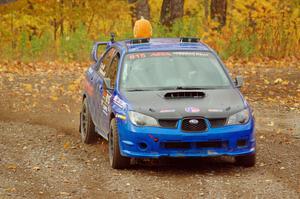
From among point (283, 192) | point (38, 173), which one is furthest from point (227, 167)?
point (38, 173)

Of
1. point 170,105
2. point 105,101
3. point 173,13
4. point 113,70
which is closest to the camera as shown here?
point 170,105

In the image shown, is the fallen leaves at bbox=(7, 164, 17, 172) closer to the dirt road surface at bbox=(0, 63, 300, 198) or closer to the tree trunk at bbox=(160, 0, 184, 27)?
the dirt road surface at bbox=(0, 63, 300, 198)

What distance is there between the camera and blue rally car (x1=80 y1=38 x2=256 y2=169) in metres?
10.6

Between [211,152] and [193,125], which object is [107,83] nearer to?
[193,125]

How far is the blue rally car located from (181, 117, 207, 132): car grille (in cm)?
1

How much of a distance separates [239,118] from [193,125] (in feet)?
2.00

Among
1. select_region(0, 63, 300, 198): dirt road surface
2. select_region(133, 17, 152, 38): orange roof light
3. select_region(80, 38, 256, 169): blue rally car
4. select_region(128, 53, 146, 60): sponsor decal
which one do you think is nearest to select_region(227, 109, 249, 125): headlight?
select_region(80, 38, 256, 169): blue rally car

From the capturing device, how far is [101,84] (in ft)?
40.7

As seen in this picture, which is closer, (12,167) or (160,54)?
(12,167)

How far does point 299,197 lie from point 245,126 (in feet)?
5.28

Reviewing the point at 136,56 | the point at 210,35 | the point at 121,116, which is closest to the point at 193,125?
the point at 121,116

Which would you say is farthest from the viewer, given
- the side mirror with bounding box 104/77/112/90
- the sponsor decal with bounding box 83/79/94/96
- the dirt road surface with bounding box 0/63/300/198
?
the sponsor decal with bounding box 83/79/94/96

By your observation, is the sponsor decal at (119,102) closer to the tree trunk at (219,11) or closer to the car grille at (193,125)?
the car grille at (193,125)

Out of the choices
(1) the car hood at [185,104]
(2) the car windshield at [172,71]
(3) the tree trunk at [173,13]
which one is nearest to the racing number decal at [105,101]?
(2) the car windshield at [172,71]
